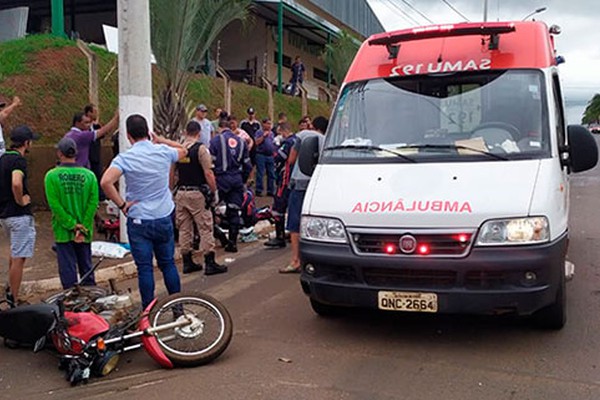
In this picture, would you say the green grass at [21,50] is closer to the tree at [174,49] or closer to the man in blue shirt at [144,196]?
the tree at [174,49]

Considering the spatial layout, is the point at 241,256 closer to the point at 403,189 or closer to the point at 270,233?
the point at 270,233

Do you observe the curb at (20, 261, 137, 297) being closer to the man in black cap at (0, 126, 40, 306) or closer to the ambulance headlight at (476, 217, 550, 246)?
the man in black cap at (0, 126, 40, 306)

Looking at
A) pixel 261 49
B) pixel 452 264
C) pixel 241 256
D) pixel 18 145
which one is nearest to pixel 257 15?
pixel 261 49

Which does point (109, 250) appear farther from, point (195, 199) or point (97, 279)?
point (195, 199)

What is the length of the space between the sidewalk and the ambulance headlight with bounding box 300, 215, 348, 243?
3.42 metres

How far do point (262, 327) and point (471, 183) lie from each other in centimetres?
219

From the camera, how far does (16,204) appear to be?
231 inches

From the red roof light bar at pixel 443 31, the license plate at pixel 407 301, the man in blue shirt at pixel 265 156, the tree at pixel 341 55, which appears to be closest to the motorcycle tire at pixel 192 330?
the license plate at pixel 407 301

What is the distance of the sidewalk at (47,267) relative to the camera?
7.01 meters

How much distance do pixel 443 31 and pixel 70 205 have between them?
3788mm

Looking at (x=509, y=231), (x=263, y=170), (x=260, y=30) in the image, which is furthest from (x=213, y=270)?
(x=260, y=30)

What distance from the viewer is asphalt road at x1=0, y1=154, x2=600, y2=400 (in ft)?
13.7

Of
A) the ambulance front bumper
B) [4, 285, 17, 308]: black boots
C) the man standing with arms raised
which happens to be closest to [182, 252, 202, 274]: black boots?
the man standing with arms raised

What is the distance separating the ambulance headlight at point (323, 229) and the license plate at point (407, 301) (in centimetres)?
51
